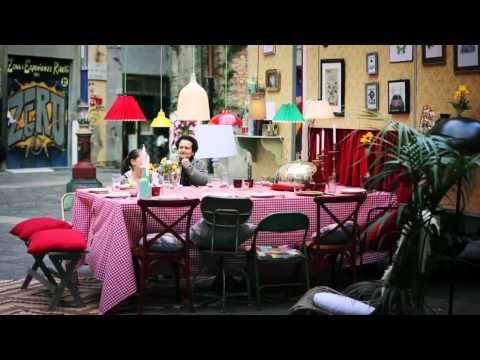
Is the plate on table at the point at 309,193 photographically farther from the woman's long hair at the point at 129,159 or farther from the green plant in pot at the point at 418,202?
the green plant in pot at the point at 418,202

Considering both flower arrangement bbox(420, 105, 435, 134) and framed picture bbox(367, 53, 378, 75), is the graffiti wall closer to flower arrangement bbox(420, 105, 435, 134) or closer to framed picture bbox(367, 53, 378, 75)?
framed picture bbox(367, 53, 378, 75)

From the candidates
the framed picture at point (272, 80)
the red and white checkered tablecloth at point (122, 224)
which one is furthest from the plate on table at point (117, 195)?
the framed picture at point (272, 80)

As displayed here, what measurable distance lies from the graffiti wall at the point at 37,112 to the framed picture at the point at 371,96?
45.0 feet

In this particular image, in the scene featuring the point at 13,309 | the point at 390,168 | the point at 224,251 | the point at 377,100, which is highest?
the point at 377,100

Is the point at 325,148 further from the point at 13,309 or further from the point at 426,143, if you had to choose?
the point at 426,143

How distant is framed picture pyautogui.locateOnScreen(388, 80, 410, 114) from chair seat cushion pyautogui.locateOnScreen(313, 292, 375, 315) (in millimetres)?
5339

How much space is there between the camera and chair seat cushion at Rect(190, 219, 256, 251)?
7504 millimetres

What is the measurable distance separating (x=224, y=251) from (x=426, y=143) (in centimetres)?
278

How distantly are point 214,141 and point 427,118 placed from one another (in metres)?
2.64

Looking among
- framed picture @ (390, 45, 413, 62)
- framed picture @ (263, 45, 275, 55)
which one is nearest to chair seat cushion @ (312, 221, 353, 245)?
framed picture @ (390, 45, 413, 62)
